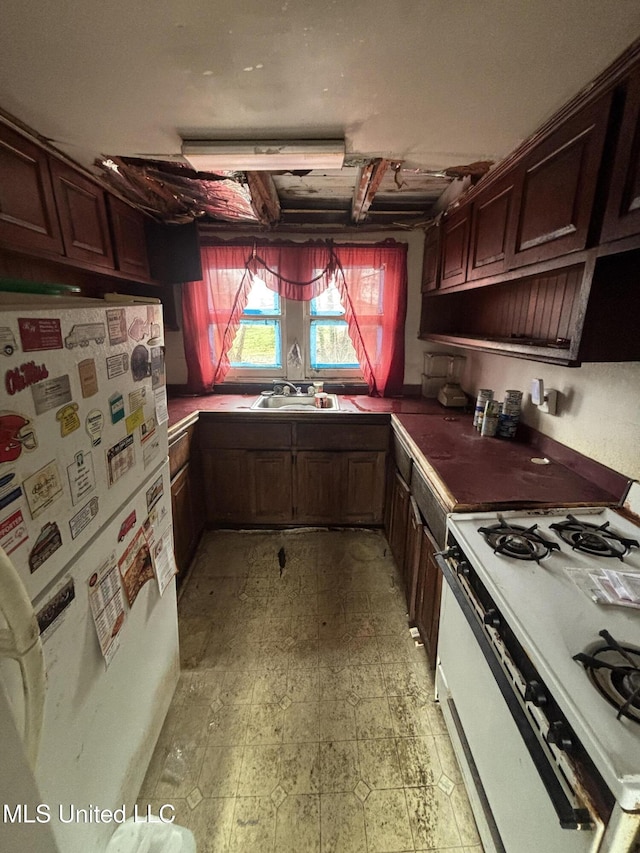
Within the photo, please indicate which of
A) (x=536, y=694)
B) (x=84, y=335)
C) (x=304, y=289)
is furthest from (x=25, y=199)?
(x=536, y=694)

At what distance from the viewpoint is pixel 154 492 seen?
1.27 m

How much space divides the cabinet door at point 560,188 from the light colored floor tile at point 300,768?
1.88 meters

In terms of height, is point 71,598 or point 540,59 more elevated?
point 540,59

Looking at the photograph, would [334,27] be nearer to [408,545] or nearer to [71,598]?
[71,598]

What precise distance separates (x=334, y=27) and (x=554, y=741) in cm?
154

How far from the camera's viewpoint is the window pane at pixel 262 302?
280 cm

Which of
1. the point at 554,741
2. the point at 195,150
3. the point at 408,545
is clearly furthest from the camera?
the point at 408,545

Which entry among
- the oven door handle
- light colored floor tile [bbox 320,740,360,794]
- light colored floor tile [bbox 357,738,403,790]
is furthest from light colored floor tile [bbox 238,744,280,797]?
the oven door handle

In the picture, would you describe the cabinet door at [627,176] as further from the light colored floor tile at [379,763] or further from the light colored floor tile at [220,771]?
the light colored floor tile at [220,771]

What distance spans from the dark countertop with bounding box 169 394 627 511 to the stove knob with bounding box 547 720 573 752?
0.64 metres

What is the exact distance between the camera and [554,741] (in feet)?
2.18

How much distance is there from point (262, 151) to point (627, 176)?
1.13 metres

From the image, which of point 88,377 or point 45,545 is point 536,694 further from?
point 88,377

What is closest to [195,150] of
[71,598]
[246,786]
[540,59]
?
[540,59]
